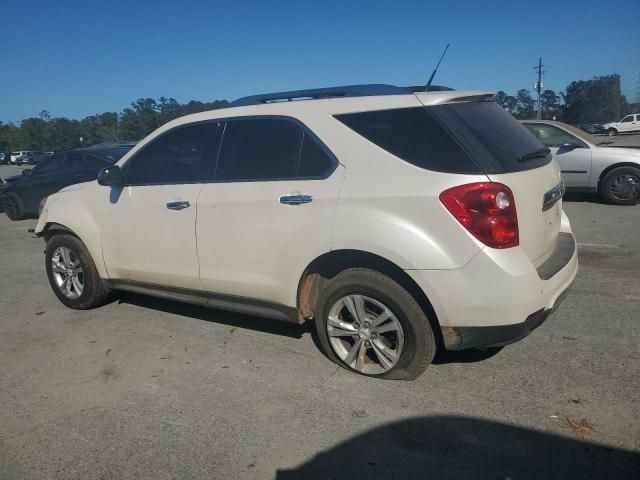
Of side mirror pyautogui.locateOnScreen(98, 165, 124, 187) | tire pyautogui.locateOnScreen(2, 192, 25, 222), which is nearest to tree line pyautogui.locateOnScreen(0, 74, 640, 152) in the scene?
tire pyautogui.locateOnScreen(2, 192, 25, 222)

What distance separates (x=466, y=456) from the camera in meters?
2.67

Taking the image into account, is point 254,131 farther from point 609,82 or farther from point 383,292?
point 609,82

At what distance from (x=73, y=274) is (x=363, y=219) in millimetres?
3286

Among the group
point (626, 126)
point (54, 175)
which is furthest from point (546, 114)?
point (54, 175)

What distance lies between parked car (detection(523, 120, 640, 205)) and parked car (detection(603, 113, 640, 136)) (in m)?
45.1

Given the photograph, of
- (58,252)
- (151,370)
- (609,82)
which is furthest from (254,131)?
(609,82)

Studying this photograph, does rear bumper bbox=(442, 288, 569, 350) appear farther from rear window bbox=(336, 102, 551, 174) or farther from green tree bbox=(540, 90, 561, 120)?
green tree bbox=(540, 90, 561, 120)

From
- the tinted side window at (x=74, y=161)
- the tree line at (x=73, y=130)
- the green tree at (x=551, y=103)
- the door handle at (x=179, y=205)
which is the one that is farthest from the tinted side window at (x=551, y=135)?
the green tree at (x=551, y=103)

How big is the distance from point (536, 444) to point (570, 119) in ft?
284

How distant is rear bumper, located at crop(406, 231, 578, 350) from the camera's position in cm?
295

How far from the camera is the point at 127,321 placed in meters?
4.89

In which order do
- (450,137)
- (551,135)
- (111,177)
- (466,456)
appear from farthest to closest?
(551,135), (111,177), (450,137), (466,456)

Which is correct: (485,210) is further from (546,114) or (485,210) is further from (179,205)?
(546,114)

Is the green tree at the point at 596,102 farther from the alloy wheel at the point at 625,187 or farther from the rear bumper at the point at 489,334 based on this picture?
the rear bumper at the point at 489,334
